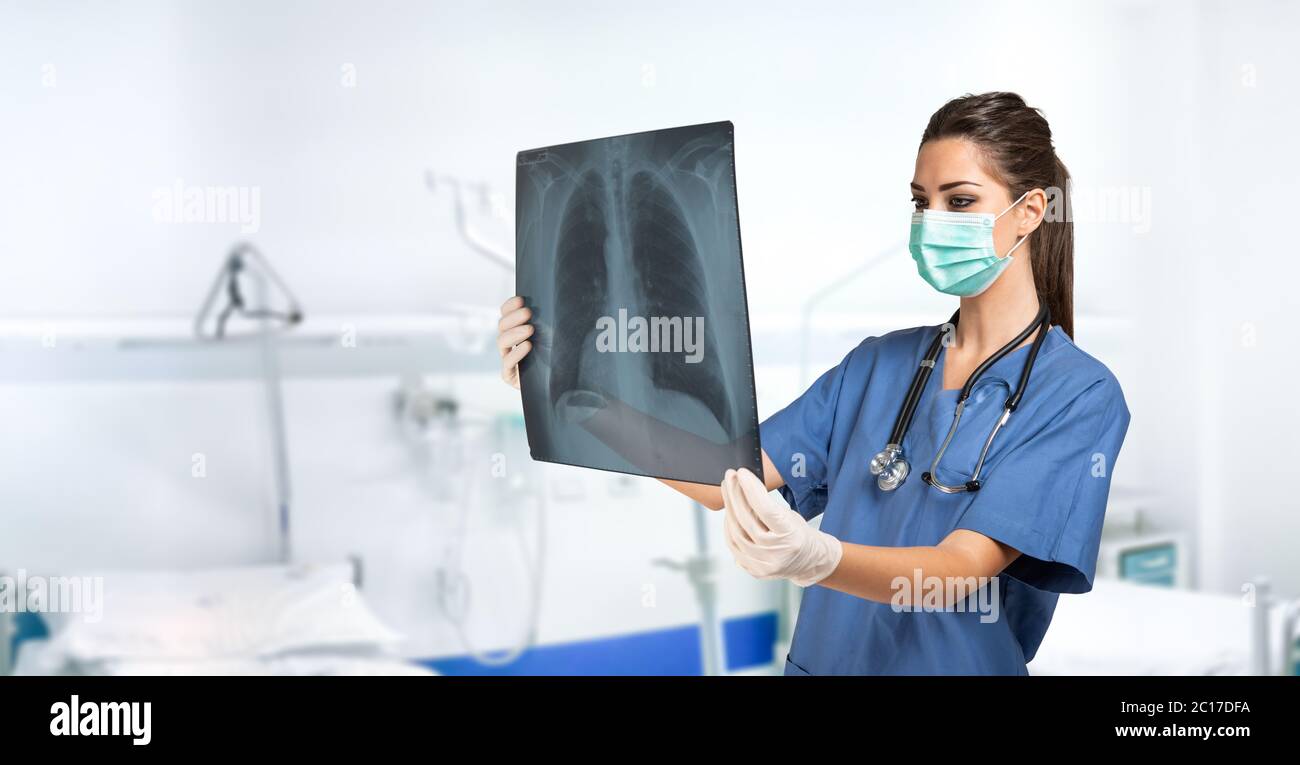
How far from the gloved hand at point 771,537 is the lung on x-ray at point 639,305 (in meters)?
0.03

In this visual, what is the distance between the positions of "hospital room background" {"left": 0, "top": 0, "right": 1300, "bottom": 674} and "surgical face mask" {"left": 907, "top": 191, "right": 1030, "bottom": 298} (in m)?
1.19

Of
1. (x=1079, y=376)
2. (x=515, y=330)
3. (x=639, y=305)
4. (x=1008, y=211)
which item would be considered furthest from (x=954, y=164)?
(x=515, y=330)

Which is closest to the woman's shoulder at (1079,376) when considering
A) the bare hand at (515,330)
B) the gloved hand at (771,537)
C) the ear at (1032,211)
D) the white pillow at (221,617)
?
the ear at (1032,211)

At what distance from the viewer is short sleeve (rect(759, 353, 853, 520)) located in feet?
3.70

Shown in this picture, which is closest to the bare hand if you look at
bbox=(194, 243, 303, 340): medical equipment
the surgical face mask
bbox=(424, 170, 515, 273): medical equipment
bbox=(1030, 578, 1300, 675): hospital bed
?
the surgical face mask

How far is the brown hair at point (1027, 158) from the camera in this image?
100 centimetres

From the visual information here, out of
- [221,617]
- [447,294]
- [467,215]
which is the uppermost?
[467,215]

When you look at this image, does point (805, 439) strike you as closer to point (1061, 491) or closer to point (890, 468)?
point (890, 468)

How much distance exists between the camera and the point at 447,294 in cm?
245

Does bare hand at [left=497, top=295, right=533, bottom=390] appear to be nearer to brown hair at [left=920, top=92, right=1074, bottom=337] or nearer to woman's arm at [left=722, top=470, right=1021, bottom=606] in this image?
woman's arm at [left=722, top=470, right=1021, bottom=606]

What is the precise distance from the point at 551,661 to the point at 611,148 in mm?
1818

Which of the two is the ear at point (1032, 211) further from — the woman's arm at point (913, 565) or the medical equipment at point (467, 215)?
the medical equipment at point (467, 215)

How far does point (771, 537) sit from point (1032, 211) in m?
0.46

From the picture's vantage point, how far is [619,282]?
0.94 m
